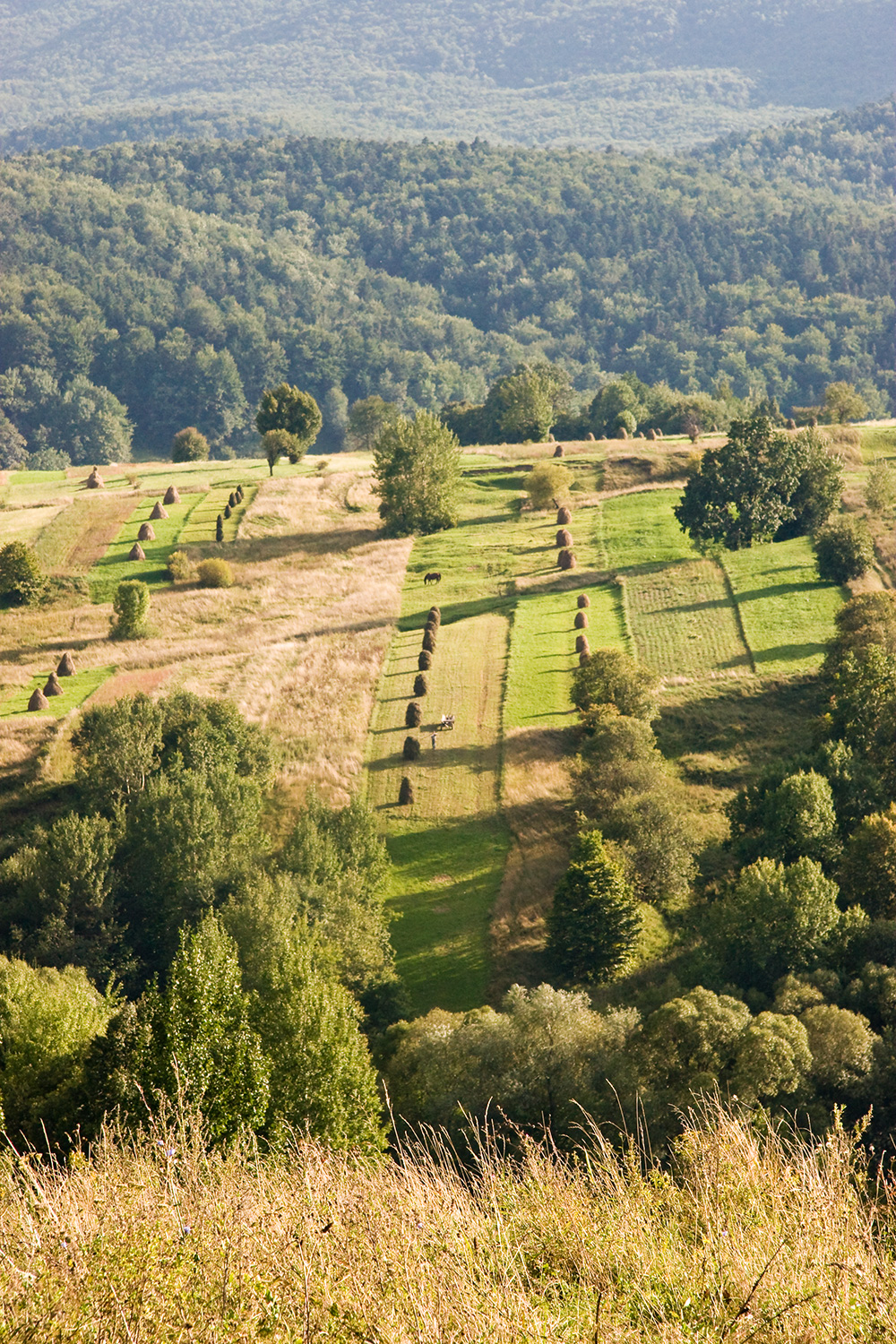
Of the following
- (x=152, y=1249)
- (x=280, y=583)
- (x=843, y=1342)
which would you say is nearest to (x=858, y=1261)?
(x=843, y=1342)

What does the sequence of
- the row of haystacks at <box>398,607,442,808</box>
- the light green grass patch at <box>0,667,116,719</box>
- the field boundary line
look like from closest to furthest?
the row of haystacks at <box>398,607,442,808</box> → the light green grass patch at <box>0,667,116,719</box> → the field boundary line

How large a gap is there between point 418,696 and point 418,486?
32.7 metres

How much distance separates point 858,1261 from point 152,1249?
1135cm

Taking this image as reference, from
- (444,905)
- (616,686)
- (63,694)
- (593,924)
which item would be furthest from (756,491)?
(63,694)

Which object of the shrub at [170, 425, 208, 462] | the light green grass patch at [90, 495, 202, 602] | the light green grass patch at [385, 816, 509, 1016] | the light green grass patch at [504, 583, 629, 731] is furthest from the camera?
the shrub at [170, 425, 208, 462]

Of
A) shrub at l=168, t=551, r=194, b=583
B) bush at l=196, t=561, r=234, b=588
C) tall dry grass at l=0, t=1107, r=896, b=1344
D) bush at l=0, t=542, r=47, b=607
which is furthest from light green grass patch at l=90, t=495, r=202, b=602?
tall dry grass at l=0, t=1107, r=896, b=1344

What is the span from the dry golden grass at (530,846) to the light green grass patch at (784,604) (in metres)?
15.5

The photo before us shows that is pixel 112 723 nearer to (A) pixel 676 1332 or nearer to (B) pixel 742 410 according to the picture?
(A) pixel 676 1332

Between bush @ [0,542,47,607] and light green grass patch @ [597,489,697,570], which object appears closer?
bush @ [0,542,47,607]

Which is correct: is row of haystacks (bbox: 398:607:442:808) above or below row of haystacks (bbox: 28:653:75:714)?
below

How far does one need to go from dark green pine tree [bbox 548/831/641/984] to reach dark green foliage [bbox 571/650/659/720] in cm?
1481

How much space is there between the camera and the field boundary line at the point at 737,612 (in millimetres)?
70875

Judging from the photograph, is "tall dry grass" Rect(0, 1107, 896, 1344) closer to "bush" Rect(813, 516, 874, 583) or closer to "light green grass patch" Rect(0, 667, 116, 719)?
"light green grass patch" Rect(0, 667, 116, 719)

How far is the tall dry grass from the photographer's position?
1808 cm
